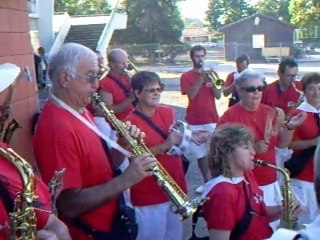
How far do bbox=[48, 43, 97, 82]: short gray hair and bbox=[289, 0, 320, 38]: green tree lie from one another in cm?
5262

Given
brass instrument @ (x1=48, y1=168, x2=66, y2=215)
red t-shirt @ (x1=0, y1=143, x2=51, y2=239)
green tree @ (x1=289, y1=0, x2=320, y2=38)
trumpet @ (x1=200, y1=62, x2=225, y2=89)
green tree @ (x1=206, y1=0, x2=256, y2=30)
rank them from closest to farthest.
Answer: red t-shirt @ (x1=0, y1=143, x2=51, y2=239) → brass instrument @ (x1=48, y1=168, x2=66, y2=215) → trumpet @ (x1=200, y1=62, x2=225, y2=89) → green tree @ (x1=289, y1=0, x2=320, y2=38) → green tree @ (x1=206, y1=0, x2=256, y2=30)

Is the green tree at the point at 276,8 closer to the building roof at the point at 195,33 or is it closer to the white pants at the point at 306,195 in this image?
the building roof at the point at 195,33

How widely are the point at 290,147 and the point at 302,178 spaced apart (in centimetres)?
28

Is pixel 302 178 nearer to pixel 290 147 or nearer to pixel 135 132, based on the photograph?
pixel 290 147

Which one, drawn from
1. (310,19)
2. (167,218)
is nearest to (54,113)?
(167,218)

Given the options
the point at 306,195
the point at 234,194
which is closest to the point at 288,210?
the point at 234,194

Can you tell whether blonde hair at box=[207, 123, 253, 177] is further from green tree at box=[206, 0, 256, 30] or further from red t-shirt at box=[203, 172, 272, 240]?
green tree at box=[206, 0, 256, 30]

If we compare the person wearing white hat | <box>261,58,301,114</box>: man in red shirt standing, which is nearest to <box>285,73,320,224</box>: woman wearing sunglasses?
<box>261,58,301,114</box>: man in red shirt standing

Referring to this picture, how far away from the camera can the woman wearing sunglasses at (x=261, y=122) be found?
457cm

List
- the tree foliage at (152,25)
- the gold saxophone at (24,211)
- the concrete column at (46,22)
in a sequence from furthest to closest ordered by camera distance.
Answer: the tree foliage at (152,25)
the concrete column at (46,22)
the gold saxophone at (24,211)

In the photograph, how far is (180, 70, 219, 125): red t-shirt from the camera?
724cm

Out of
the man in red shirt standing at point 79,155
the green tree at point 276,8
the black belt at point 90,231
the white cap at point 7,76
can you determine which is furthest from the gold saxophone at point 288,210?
the green tree at point 276,8

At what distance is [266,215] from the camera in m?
3.52

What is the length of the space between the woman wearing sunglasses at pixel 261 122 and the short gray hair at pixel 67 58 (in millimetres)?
1798
